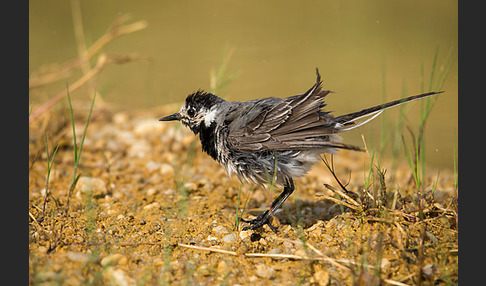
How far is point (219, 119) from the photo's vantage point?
15.8 feet

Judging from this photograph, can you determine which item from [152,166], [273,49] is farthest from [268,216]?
[273,49]

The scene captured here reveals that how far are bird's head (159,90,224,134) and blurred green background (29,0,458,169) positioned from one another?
98.3 inches

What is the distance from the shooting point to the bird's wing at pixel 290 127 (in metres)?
4.30

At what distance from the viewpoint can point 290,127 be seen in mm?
4359

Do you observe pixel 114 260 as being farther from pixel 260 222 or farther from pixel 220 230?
pixel 260 222

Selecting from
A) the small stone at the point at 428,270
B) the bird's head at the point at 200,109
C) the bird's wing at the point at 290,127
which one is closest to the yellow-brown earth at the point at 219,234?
the small stone at the point at 428,270

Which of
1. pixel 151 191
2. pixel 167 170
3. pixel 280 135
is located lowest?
pixel 151 191

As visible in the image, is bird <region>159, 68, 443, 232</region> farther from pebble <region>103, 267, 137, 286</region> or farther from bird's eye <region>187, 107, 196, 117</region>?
pebble <region>103, 267, 137, 286</region>

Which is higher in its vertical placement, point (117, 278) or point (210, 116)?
point (210, 116)

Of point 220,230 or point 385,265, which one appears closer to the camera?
point 385,265

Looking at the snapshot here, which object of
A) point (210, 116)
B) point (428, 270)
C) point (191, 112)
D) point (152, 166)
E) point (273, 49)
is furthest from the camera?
point (273, 49)

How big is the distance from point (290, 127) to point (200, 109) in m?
1.09

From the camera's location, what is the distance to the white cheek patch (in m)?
4.91

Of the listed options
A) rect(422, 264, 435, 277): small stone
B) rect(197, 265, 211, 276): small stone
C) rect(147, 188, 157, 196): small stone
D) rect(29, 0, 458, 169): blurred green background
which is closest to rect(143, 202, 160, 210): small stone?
rect(147, 188, 157, 196): small stone
